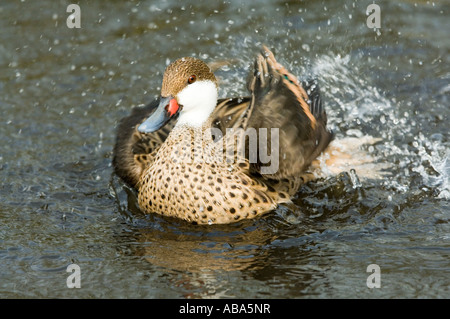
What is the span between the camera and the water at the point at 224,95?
4414 millimetres

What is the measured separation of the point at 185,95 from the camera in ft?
16.4

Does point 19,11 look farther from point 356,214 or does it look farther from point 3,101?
point 356,214

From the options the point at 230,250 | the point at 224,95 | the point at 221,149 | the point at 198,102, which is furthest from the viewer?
the point at 224,95

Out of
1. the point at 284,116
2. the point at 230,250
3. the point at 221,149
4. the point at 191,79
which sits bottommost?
the point at 230,250

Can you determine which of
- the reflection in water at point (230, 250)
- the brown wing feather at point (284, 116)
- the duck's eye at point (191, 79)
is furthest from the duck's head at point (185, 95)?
the reflection in water at point (230, 250)

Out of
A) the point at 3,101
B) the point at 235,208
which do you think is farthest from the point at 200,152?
the point at 3,101

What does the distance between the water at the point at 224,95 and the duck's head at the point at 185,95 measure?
741mm

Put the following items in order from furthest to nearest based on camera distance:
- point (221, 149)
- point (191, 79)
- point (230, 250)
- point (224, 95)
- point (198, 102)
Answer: point (224, 95), point (221, 149), point (198, 102), point (191, 79), point (230, 250)

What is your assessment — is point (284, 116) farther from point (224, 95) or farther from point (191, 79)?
point (224, 95)

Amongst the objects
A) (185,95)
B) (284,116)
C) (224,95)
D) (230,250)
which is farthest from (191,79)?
(224,95)

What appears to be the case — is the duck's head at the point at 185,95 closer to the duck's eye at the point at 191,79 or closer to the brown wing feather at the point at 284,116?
the duck's eye at the point at 191,79

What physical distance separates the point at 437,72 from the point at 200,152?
3.48 meters

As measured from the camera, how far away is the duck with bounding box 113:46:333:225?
5.01 m

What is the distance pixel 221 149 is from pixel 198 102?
0.38 meters
